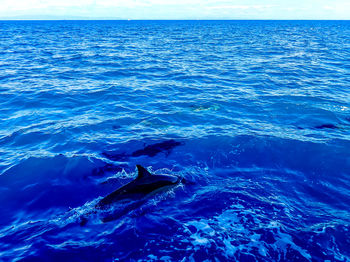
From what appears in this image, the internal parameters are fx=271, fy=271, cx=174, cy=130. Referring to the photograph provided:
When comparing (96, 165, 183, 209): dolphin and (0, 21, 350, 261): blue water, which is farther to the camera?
(96, 165, 183, 209): dolphin

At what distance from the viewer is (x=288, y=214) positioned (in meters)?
10.3

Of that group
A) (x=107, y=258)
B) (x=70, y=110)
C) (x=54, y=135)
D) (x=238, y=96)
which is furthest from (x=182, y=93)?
(x=107, y=258)

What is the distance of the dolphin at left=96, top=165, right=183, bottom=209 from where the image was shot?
1068 centimetres

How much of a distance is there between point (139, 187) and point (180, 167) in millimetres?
3108

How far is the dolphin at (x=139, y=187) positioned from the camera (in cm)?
1068

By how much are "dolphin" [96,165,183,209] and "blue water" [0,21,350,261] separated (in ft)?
0.96

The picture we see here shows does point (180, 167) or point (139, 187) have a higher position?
point (139, 187)

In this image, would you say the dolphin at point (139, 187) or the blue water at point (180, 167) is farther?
the dolphin at point (139, 187)

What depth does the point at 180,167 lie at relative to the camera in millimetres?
13602

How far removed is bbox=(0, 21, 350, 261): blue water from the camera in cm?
907

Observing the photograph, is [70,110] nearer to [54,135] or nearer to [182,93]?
[54,135]

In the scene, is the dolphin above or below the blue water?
above

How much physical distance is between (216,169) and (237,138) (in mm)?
3691

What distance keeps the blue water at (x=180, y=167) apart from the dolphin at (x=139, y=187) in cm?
29
